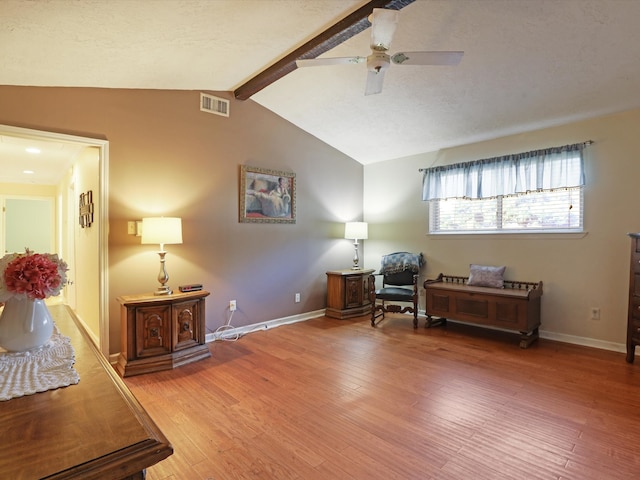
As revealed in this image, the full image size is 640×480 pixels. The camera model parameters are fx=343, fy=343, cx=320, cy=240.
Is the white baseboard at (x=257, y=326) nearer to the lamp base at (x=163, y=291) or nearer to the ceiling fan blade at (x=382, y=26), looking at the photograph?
the lamp base at (x=163, y=291)

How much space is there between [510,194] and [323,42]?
112 inches

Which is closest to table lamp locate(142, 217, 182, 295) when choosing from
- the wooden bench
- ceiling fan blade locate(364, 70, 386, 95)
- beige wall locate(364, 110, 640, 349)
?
ceiling fan blade locate(364, 70, 386, 95)

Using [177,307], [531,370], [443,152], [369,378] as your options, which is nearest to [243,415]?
[369,378]

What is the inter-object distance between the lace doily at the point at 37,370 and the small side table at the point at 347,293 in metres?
3.85

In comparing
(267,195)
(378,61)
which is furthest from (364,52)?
(267,195)

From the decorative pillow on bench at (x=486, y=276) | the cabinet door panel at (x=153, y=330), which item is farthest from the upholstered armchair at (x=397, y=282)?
the cabinet door panel at (x=153, y=330)

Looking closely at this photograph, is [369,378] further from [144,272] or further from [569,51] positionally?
[569,51]

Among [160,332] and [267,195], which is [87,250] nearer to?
[160,332]

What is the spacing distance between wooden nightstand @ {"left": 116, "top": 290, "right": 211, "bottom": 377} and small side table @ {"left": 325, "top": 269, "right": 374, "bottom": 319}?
205cm

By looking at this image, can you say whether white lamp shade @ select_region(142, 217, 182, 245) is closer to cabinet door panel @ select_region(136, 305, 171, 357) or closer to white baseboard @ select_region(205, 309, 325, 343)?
cabinet door panel @ select_region(136, 305, 171, 357)

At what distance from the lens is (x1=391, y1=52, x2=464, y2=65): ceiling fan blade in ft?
7.45

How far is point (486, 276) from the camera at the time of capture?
423 cm

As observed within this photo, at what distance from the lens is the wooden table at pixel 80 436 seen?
2.15 feet

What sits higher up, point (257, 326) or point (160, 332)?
point (160, 332)
